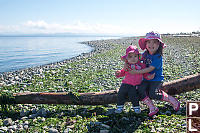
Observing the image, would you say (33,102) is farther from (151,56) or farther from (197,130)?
(197,130)

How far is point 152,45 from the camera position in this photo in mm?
5477

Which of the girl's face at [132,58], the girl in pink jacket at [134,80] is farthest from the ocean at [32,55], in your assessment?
the girl's face at [132,58]

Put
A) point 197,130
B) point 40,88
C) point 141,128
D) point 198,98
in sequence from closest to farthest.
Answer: point 197,130
point 141,128
point 198,98
point 40,88

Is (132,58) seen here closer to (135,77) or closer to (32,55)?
(135,77)

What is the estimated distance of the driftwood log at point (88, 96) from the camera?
6.27 metres

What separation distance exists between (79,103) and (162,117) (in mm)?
2810

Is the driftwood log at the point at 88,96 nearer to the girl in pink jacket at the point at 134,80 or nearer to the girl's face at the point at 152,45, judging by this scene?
the girl in pink jacket at the point at 134,80

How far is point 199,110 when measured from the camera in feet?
17.8

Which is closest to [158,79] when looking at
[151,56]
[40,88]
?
[151,56]

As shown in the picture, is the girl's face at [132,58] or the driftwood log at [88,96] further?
the driftwood log at [88,96]

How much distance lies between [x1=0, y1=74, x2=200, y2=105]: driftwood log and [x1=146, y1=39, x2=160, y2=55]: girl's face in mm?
1524

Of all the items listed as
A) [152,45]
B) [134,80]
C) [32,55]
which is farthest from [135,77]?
[32,55]

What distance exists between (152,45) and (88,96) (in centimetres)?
277

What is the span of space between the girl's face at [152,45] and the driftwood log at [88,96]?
1.52 metres
